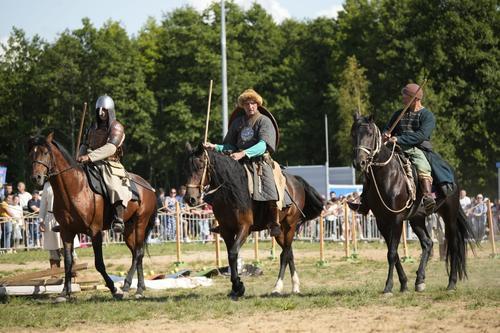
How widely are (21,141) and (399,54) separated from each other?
26.7 meters

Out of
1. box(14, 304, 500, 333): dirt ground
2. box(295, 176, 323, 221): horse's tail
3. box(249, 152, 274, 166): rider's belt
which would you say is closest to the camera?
box(14, 304, 500, 333): dirt ground

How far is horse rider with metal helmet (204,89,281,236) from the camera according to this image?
14.4 m

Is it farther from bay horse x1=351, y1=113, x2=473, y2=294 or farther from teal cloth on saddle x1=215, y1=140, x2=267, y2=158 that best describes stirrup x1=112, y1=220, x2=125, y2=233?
bay horse x1=351, y1=113, x2=473, y2=294

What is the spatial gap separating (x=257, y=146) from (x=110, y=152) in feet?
8.24

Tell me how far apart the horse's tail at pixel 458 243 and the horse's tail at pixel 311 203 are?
7.56ft

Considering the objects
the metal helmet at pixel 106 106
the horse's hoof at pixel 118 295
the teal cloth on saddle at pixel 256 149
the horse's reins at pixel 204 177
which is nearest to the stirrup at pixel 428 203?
the teal cloth on saddle at pixel 256 149

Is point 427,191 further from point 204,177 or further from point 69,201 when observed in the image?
point 69,201

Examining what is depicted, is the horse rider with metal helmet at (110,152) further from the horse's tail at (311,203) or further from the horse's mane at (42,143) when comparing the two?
the horse's tail at (311,203)

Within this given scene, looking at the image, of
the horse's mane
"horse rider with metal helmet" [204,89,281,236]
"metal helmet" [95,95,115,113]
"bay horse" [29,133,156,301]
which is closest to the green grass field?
"bay horse" [29,133,156,301]

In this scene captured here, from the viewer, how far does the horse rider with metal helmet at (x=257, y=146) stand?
1435 centimetres

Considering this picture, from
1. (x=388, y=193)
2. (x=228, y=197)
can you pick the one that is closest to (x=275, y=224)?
(x=228, y=197)

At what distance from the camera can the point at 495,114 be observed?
54.8m

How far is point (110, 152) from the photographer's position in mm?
14961

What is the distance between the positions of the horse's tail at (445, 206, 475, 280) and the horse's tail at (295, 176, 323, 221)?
2303 mm
